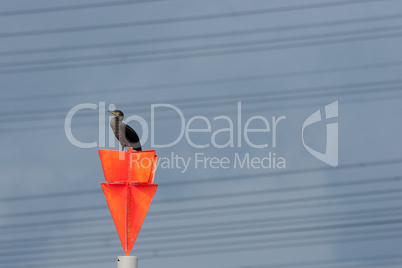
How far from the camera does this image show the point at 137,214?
20094 mm

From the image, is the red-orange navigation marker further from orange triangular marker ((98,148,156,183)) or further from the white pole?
the white pole

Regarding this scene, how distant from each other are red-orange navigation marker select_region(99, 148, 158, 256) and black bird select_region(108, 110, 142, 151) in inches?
50.5

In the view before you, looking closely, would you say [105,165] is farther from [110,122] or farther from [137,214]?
[110,122]

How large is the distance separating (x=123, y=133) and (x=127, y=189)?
2586 millimetres

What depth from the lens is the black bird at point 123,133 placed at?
21.4m

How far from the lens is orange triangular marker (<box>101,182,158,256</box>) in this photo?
20.0 m

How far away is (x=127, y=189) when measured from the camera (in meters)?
20.0

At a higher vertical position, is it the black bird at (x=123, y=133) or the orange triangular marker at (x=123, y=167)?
the black bird at (x=123, y=133)

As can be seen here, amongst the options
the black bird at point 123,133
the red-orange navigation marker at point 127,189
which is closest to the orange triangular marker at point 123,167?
the red-orange navigation marker at point 127,189

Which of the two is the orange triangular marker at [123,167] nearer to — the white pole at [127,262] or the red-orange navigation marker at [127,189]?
the red-orange navigation marker at [127,189]

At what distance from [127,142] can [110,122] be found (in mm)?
1812

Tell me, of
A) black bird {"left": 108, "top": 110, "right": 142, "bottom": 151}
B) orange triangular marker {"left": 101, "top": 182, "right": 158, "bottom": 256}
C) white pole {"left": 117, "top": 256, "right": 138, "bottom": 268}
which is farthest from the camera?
black bird {"left": 108, "top": 110, "right": 142, "bottom": 151}

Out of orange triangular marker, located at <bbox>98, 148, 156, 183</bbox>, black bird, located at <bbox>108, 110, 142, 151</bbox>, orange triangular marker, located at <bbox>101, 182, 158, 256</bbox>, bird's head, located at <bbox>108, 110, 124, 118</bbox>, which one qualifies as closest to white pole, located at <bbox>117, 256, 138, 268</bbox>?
orange triangular marker, located at <bbox>101, 182, 158, 256</bbox>

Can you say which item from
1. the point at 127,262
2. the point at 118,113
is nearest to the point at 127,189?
the point at 127,262
